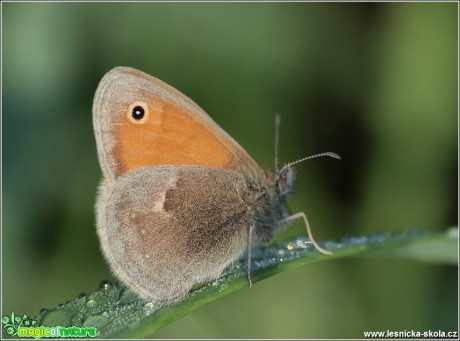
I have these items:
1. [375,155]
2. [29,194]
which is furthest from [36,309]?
[375,155]

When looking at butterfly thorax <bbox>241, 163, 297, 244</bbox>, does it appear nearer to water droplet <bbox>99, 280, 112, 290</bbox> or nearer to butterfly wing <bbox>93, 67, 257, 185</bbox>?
butterfly wing <bbox>93, 67, 257, 185</bbox>

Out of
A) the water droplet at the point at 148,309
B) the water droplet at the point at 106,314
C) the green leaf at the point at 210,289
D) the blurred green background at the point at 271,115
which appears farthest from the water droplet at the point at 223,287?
the blurred green background at the point at 271,115

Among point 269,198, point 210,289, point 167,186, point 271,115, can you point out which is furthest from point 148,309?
point 271,115

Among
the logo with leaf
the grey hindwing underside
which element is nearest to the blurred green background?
the grey hindwing underside

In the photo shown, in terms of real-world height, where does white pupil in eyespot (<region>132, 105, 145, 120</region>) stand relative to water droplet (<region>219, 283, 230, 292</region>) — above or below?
above

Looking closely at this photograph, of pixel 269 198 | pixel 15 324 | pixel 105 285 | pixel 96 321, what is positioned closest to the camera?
pixel 96 321

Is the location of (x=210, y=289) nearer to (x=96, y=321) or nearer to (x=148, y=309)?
(x=148, y=309)

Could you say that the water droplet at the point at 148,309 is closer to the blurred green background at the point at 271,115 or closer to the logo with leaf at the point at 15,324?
the logo with leaf at the point at 15,324
